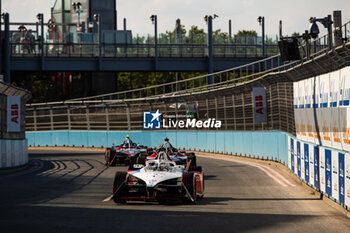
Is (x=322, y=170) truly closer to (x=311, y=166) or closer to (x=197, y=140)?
(x=311, y=166)

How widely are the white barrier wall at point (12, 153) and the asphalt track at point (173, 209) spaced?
142 inches

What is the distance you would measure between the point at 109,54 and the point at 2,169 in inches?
1355

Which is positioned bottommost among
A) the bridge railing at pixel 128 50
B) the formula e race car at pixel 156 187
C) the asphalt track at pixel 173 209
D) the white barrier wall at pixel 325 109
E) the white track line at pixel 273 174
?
the white track line at pixel 273 174

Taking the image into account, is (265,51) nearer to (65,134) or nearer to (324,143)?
(65,134)

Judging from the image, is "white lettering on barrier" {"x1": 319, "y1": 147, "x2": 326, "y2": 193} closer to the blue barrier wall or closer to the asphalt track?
the asphalt track

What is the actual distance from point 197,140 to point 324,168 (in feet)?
85.1

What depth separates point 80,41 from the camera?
208 feet

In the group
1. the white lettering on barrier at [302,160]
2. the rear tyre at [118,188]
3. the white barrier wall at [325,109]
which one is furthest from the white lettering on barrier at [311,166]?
the rear tyre at [118,188]

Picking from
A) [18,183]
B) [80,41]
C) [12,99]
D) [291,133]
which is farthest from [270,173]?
[80,41]

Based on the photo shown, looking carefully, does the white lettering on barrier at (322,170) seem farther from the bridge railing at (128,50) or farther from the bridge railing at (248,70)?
the bridge railing at (128,50)

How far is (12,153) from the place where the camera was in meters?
27.8

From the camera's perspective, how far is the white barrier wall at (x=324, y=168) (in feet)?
44.2

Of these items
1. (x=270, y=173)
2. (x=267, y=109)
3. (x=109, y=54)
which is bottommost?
(x=270, y=173)

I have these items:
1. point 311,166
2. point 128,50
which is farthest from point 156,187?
point 128,50
